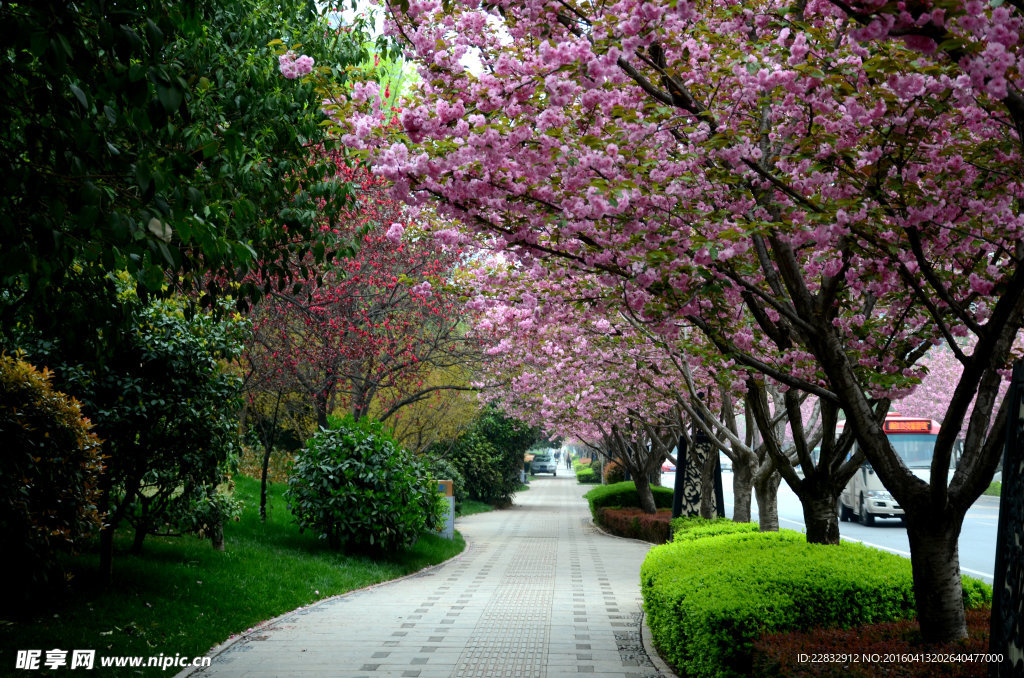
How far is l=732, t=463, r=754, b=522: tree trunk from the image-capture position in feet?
40.2

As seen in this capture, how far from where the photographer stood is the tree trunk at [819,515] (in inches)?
326

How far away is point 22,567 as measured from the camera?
7.18 metres

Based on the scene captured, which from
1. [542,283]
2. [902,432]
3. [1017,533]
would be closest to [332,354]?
[542,283]

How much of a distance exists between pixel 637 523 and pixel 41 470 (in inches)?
668

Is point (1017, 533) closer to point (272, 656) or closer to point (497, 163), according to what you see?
point (497, 163)

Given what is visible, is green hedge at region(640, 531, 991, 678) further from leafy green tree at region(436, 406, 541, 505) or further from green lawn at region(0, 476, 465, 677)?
leafy green tree at region(436, 406, 541, 505)

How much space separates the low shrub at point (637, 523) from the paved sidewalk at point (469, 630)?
3580 millimetres

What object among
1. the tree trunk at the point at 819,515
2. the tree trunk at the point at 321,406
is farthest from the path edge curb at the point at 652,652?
the tree trunk at the point at 321,406

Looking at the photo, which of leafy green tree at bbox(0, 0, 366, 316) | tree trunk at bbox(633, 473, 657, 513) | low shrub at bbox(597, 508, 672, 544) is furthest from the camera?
tree trunk at bbox(633, 473, 657, 513)

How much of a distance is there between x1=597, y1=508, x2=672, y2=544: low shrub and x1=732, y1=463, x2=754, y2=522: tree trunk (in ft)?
13.6

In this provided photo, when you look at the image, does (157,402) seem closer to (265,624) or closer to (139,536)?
(139,536)

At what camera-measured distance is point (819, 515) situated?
8.40 meters

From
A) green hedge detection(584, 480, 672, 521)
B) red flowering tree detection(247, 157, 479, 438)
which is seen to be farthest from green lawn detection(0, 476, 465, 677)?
green hedge detection(584, 480, 672, 521)

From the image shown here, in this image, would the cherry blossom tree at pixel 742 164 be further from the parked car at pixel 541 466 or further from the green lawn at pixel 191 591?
the parked car at pixel 541 466
